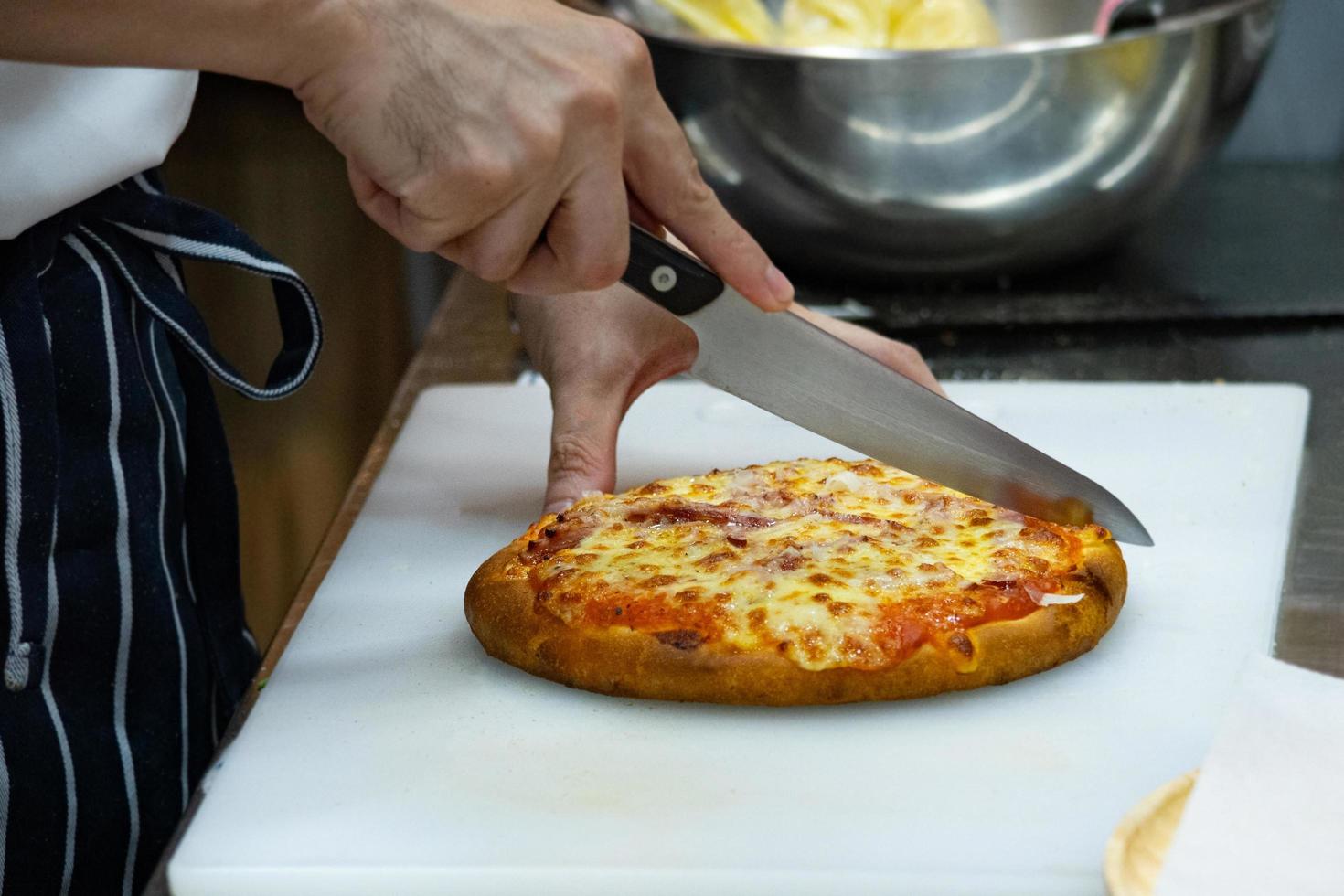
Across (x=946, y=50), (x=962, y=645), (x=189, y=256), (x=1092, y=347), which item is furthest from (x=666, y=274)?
(x=1092, y=347)

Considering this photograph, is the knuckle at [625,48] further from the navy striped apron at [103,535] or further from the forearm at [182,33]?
the navy striped apron at [103,535]

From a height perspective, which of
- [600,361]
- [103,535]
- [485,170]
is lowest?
[103,535]

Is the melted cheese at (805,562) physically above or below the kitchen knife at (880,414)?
below

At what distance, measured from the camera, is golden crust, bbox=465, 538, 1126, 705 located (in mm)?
977

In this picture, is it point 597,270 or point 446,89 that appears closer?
point 446,89

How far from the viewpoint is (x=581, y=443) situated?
128 centimetres

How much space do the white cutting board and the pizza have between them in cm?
3

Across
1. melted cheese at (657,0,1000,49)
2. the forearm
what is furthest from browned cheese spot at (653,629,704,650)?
melted cheese at (657,0,1000,49)

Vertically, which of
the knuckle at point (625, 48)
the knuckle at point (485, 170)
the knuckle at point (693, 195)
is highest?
the knuckle at point (625, 48)

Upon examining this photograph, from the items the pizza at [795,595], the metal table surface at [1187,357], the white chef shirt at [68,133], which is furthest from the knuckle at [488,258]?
the metal table surface at [1187,357]

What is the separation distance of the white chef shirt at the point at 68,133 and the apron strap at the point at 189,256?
0.14 feet

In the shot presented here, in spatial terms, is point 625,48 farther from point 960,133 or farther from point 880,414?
point 960,133

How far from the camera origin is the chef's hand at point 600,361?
1.28 meters

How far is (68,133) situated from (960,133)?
0.92 m
